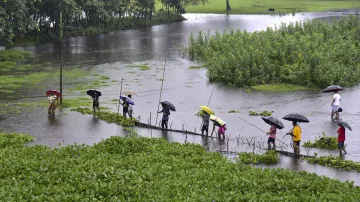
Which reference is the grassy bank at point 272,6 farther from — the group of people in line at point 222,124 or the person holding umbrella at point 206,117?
the person holding umbrella at point 206,117

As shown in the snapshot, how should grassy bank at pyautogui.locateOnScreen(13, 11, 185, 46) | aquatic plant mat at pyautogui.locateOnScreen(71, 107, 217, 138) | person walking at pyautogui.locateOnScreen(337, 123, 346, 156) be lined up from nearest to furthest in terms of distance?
person walking at pyautogui.locateOnScreen(337, 123, 346, 156)
aquatic plant mat at pyautogui.locateOnScreen(71, 107, 217, 138)
grassy bank at pyautogui.locateOnScreen(13, 11, 185, 46)

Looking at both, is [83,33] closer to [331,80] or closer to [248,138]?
[331,80]

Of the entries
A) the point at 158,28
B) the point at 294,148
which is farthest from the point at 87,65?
the point at 158,28

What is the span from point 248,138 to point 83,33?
6088 centimetres

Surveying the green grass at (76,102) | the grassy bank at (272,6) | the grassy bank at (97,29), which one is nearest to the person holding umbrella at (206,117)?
the green grass at (76,102)

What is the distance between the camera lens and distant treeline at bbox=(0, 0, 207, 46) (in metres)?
57.6

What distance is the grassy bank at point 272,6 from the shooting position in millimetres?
128125

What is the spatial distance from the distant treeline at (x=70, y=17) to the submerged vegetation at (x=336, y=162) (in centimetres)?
3486

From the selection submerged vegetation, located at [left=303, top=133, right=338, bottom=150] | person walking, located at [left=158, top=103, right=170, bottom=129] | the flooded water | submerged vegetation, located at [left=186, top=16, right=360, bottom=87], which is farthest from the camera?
submerged vegetation, located at [left=186, top=16, right=360, bottom=87]

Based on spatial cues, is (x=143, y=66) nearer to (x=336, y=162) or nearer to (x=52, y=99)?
(x=52, y=99)

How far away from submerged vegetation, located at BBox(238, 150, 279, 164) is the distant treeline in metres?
33.4

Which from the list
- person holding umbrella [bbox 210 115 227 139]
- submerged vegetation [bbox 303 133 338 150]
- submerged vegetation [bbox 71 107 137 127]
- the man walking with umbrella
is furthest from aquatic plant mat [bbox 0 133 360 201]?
submerged vegetation [bbox 71 107 137 127]

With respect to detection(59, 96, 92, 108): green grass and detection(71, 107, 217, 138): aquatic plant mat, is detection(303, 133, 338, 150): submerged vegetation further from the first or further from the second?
detection(59, 96, 92, 108): green grass

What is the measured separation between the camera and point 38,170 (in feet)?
61.5
